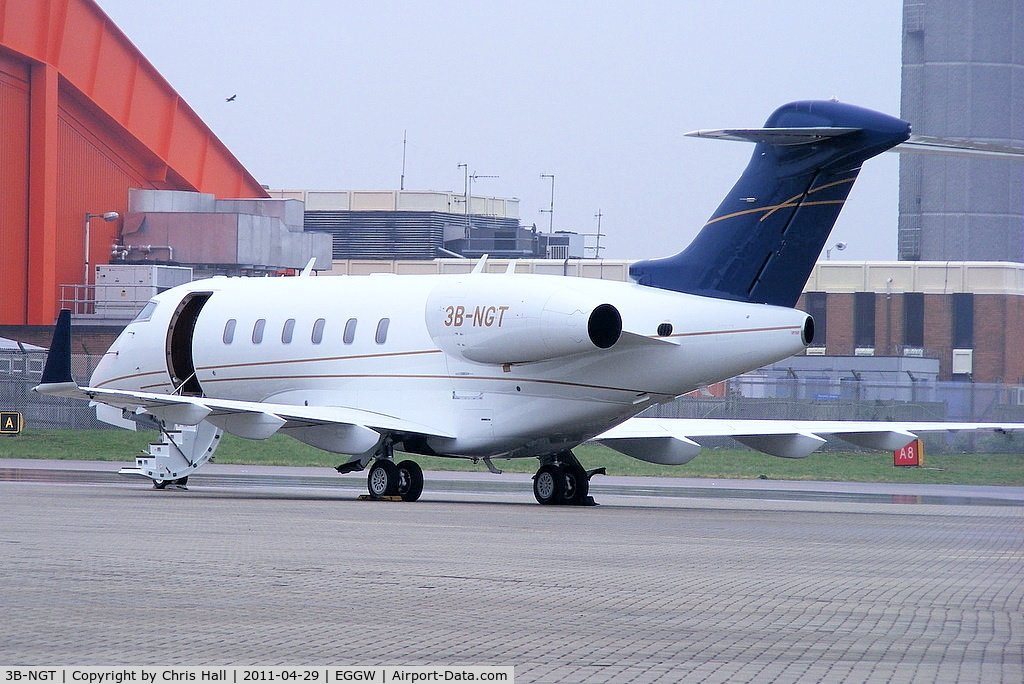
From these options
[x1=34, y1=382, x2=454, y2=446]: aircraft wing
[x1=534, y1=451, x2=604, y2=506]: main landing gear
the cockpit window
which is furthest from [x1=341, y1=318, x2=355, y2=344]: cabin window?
the cockpit window

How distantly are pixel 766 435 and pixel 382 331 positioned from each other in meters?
6.48

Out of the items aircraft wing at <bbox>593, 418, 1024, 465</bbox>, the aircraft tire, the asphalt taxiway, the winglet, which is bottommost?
the aircraft tire

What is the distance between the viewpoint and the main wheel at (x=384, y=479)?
2384 centimetres

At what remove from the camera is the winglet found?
A: 25344mm

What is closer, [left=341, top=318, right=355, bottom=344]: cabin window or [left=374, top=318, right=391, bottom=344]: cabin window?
[left=374, top=318, right=391, bottom=344]: cabin window

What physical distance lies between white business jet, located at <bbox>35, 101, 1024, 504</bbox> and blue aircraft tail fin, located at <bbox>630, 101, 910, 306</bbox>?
2cm

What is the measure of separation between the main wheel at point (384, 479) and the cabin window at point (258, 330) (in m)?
3.78

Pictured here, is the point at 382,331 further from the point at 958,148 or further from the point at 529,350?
the point at 958,148

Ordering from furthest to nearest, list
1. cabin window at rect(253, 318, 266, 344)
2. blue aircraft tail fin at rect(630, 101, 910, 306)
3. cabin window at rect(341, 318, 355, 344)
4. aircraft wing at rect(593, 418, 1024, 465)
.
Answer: cabin window at rect(253, 318, 266, 344) → cabin window at rect(341, 318, 355, 344) → aircraft wing at rect(593, 418, 1024, 465) → blue aircraft tail fin at rect(630, 101, 910, 306)

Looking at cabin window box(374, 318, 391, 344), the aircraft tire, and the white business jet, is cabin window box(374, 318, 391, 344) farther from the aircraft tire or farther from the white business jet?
the aircraft tire

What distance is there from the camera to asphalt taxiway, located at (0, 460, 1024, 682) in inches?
353

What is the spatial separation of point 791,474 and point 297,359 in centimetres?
1499

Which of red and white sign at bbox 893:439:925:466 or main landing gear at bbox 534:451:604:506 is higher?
main landing gear at bbox 534:451:604:506

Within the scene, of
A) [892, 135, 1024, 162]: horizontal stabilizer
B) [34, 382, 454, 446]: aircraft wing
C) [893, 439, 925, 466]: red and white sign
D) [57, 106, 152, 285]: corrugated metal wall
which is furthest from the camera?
[57, 106, 152, 285]: corrugated metal wall
